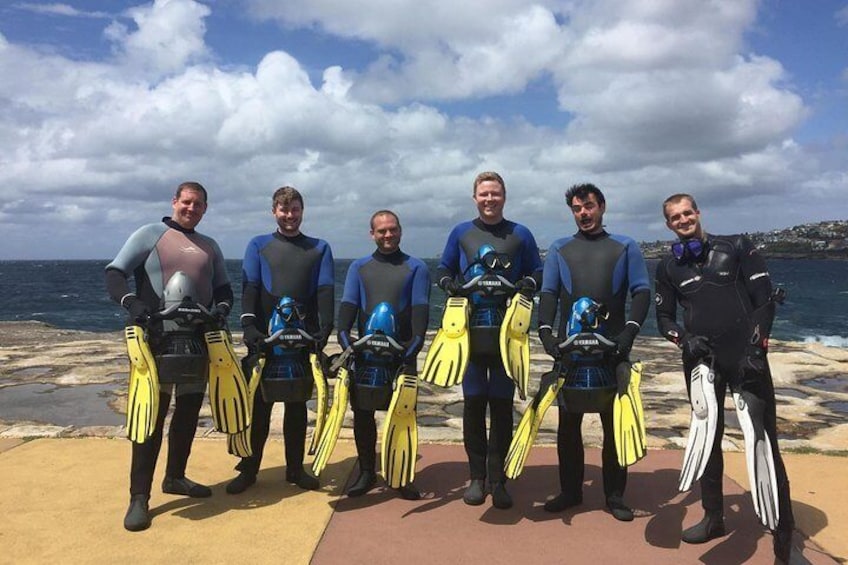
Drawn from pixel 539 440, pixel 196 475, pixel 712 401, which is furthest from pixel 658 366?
pixel 196 475

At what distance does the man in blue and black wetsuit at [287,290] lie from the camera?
420 centimetres

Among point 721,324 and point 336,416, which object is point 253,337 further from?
point 721,324

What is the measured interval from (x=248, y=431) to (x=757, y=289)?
3366 mm

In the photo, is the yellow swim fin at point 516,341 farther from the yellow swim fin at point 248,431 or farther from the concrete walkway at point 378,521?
the yellow swim fin at point 248,431

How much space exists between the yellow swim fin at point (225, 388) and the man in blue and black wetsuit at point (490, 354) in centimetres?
149

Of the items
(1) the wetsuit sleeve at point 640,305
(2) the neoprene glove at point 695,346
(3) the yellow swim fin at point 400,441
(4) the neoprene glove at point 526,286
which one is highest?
(4) the neoprene glove at point 526,286

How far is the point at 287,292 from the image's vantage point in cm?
418

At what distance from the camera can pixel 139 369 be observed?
145 inches

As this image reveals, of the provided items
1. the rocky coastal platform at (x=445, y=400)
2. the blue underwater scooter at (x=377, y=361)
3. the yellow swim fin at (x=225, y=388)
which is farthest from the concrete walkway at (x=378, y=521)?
the rocky coastal platform at (x=445, y=400)

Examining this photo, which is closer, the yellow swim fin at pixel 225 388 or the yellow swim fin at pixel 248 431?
the yellow swim fin at pixel 225 388

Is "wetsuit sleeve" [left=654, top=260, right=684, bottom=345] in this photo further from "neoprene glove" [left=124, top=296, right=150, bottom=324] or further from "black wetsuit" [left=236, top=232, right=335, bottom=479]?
"neoprene glove" [left=124, top=296, right=150, bottom=324]

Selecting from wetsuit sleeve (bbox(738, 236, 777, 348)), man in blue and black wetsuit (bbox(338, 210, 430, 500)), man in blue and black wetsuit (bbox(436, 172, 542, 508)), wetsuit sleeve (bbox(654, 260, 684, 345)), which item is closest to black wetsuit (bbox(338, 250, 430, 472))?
man in blue and black wetsuit (bbox(338, 210, 430, 500))

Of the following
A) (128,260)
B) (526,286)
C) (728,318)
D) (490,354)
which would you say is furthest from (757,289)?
(128,260)

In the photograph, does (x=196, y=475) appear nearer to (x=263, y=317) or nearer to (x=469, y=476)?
(x=263, y=317)
